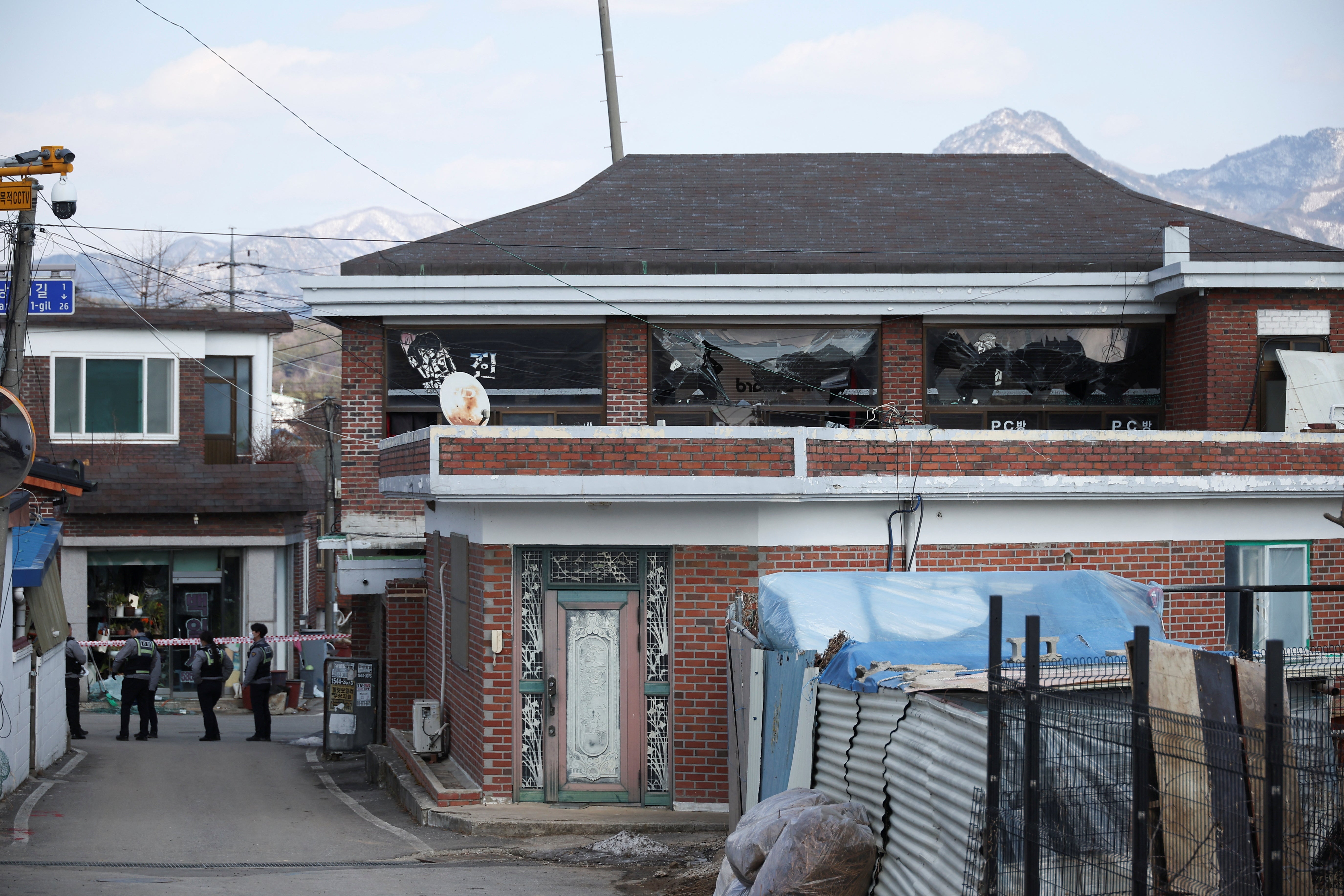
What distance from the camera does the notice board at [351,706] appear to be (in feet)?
59.2

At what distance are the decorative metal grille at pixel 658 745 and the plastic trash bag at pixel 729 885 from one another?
161 inches

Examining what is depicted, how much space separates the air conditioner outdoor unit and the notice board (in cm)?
A: 364

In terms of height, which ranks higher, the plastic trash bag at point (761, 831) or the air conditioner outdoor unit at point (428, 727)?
the plastic trash bag at point (761, 831)

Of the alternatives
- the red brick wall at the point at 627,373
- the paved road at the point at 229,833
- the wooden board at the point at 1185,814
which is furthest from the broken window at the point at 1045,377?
the wooden board at the point at 1185,814

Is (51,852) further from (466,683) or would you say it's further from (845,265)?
(845,265)

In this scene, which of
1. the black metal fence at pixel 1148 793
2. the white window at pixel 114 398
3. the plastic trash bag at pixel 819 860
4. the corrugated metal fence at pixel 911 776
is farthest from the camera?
the white window at pixel 114 398

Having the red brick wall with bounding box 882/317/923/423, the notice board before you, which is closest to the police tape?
the notice board

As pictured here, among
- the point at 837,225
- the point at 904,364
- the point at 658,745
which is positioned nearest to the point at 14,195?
the point at 658,745

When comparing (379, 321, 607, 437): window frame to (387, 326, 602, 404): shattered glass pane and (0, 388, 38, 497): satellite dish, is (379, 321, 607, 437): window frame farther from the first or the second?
(0, 388, 38, 497): satellite dish

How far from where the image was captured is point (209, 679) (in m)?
20.7

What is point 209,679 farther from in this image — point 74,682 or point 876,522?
point 876,522

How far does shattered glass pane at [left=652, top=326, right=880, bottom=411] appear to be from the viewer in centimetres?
1789

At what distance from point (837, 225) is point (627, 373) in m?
4.22

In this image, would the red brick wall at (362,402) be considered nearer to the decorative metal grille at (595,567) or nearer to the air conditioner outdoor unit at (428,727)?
the air conditioner outdoor unit at (428,727)
